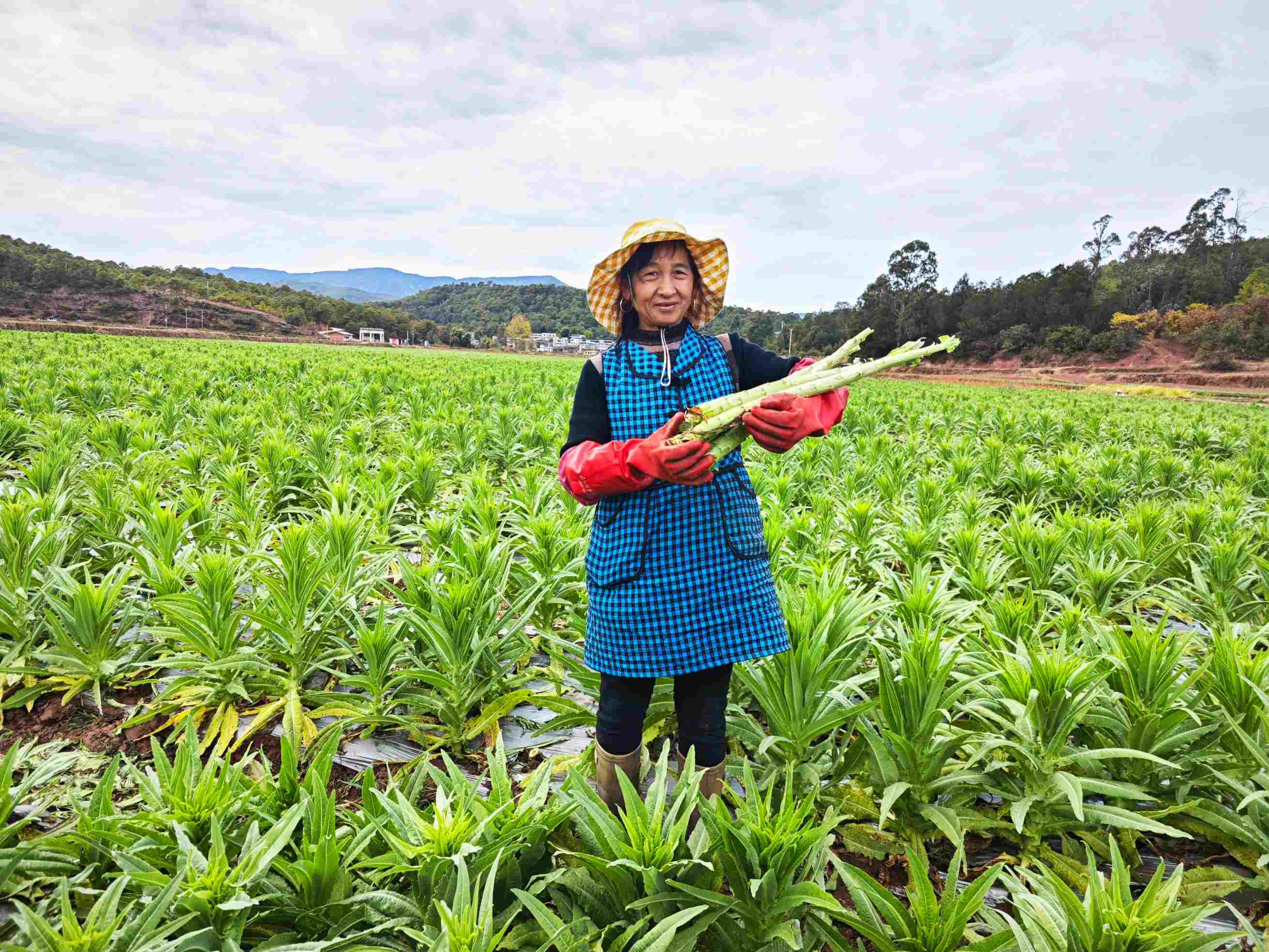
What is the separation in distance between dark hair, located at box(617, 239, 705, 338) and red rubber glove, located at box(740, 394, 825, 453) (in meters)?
0.54

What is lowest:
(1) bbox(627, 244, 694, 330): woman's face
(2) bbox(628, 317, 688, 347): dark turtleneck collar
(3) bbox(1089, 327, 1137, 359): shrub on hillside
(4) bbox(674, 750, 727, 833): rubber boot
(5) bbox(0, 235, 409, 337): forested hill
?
(4) bbox(674, 750, 727, 833): rubber boot

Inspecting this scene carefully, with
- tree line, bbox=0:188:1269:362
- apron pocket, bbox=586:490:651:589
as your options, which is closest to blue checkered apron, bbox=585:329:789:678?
apron pocket, bbox=586:490:651:589

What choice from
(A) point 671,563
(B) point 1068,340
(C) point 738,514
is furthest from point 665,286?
(B) point 1068,340

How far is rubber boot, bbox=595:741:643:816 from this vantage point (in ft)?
6.66

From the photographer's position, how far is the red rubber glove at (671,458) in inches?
64.9

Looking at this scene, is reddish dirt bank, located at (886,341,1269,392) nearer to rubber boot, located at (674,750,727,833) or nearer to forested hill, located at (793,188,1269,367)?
forested hill, located at (793,188,1269,367)

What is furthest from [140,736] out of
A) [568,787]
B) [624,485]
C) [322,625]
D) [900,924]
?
[900,924]

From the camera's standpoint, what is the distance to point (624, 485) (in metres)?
1.77

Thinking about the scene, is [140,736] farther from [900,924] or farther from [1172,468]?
[1172,468]

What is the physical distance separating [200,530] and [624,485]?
346 centimetres

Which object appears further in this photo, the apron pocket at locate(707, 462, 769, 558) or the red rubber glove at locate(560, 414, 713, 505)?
the apron pocket at locate(707, 462, 769, 558)

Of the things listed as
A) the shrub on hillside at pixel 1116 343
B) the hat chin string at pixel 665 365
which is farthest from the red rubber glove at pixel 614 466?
the shrub on hillside at pixel 1116 343

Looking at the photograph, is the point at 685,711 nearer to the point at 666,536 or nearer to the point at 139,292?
the point at 666,536

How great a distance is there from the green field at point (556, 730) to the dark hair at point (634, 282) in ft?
4.01
